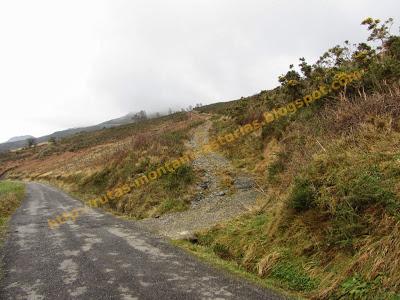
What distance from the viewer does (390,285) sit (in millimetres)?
5789

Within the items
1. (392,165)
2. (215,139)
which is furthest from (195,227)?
(215,139)

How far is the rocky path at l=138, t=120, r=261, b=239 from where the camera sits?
13.2m

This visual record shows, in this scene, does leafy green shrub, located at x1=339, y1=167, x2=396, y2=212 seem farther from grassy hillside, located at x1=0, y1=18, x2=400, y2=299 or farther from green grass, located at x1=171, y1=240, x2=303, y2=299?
green grass, located at x1=171, y1=240, x2=303, y2=299

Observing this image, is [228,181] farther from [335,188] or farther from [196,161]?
[335,188]

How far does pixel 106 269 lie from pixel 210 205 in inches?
287

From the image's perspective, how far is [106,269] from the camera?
869 cm

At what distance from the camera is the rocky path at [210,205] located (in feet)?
43.2

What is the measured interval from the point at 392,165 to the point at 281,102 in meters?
13.4

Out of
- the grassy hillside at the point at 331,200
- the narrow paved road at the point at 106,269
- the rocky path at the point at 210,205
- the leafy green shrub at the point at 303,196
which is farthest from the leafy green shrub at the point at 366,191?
the rocky path at the point at 210,205

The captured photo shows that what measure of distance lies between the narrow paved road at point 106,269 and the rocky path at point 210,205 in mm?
1157

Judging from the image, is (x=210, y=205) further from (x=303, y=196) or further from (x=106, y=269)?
(x=106, y=269)

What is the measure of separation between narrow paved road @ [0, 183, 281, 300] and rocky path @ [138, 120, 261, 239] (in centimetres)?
116

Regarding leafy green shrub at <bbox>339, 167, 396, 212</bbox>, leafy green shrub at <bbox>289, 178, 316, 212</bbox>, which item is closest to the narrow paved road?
leafy green shrub at <bbox>289, 178, 316, 212</bbox>

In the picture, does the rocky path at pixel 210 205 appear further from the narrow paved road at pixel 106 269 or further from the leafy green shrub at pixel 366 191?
the leafy green shrub at pixel 366 191
